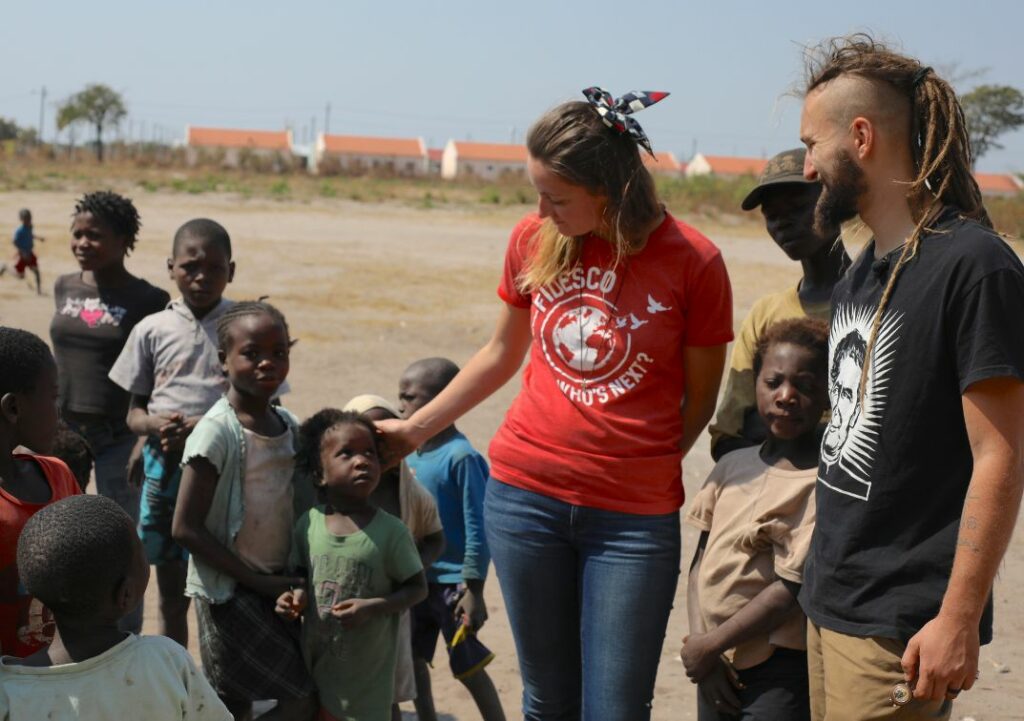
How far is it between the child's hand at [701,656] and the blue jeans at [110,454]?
2735 mm

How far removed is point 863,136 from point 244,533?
7.60 ft

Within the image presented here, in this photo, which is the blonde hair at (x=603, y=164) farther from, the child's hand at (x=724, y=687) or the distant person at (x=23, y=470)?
the distant person at (x=23, y=470)

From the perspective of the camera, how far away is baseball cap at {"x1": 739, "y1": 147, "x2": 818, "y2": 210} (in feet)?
11.7

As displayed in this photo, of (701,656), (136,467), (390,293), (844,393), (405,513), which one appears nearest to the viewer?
(844,393)

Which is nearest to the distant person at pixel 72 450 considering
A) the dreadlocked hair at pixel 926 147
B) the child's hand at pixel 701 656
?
the child's hand at pixel 701 656

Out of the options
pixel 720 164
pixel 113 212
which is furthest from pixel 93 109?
pixel 113 212

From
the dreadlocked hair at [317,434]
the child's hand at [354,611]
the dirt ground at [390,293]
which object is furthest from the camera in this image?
the dirt ground at [390,293]

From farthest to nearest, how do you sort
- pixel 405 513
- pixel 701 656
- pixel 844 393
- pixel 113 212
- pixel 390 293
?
pixel 390 293, pixel 113 212, pixel 405 513, pixel 701 656, pixel 844 393

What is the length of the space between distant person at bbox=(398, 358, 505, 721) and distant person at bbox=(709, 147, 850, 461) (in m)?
1.20

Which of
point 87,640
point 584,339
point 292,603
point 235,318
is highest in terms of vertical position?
point 584,339

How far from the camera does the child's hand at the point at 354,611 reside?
146 inches

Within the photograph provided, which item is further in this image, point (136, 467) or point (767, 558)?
point (136, 467)

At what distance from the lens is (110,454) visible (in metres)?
5.09

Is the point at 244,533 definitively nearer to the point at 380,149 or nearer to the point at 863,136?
the point at 863,136
